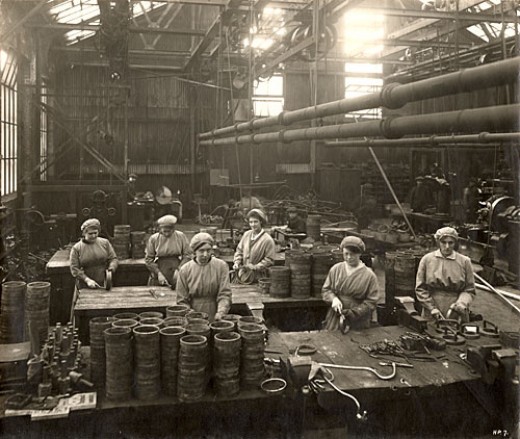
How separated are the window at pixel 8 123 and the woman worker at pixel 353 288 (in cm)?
872

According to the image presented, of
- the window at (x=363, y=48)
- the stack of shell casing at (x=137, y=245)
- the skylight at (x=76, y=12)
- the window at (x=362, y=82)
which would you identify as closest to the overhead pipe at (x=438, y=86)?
the stack of shell casing at (x=137, y=245)

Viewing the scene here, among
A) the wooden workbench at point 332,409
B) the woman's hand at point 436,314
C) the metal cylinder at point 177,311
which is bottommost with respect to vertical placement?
the wooden workbench at point 332,409

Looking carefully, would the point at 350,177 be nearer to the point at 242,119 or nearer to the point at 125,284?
the point at 242,119

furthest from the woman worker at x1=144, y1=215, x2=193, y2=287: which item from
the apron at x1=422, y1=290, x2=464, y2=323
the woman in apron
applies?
the apron at x1=422, y1=290, x2=464, y2=323

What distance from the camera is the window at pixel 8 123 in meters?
12.4

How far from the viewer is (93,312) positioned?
6473 mm

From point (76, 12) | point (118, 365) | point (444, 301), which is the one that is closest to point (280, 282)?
point (444, 301)

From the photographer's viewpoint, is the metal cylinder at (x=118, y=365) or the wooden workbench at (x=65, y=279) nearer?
the metal cylinder at (x=118, y=365)

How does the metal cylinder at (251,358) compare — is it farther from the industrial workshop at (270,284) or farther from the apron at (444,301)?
the apron at (444,301)

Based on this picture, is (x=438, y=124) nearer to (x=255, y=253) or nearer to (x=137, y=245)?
(x=255, y=253)

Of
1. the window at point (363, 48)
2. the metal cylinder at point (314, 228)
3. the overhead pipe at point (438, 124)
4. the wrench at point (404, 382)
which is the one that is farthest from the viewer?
the window at point (363, 48)

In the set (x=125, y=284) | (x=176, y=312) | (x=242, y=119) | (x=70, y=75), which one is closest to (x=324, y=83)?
(x=242, y=119)

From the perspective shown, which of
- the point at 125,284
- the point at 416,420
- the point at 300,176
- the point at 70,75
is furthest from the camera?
the point at 300,176

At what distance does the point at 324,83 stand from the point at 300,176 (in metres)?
3.59
